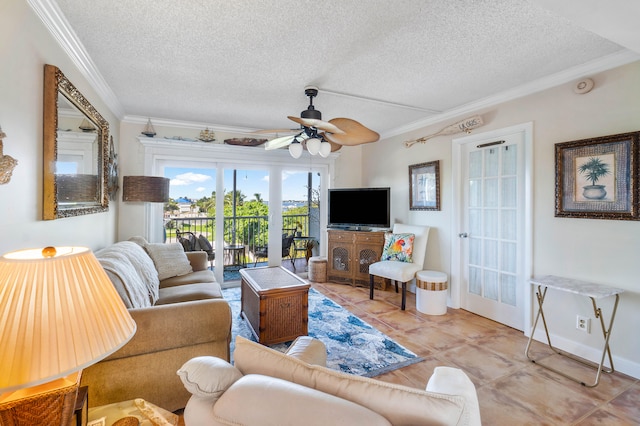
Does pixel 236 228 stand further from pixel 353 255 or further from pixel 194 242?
pixel 353 255

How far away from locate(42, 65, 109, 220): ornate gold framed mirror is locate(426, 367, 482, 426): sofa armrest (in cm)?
218

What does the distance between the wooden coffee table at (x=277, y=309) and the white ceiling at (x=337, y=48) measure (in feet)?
6.26

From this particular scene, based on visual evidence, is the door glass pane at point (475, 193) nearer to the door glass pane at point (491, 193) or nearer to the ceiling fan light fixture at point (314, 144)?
the door glass pane at point (491, 193)

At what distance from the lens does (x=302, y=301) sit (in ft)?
8.75

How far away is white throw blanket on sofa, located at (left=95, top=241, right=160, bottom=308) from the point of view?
190 centimetres

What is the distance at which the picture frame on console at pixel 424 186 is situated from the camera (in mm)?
3816

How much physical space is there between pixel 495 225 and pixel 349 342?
2.08m

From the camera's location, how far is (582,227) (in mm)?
2436

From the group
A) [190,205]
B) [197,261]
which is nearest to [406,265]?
[197,261]

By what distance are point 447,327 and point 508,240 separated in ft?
3.74

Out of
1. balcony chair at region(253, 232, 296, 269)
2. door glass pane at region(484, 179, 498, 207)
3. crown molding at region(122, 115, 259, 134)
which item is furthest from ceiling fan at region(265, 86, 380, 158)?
balcony chair at region(253, 232, 296, 269)

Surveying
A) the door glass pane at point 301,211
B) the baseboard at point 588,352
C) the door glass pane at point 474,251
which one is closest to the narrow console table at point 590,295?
the baseboard at point 588,352

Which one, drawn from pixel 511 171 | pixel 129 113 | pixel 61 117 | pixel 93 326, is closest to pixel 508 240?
pixel 511 171

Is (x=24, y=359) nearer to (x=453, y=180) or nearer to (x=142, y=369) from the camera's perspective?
(x=142, y=369)
